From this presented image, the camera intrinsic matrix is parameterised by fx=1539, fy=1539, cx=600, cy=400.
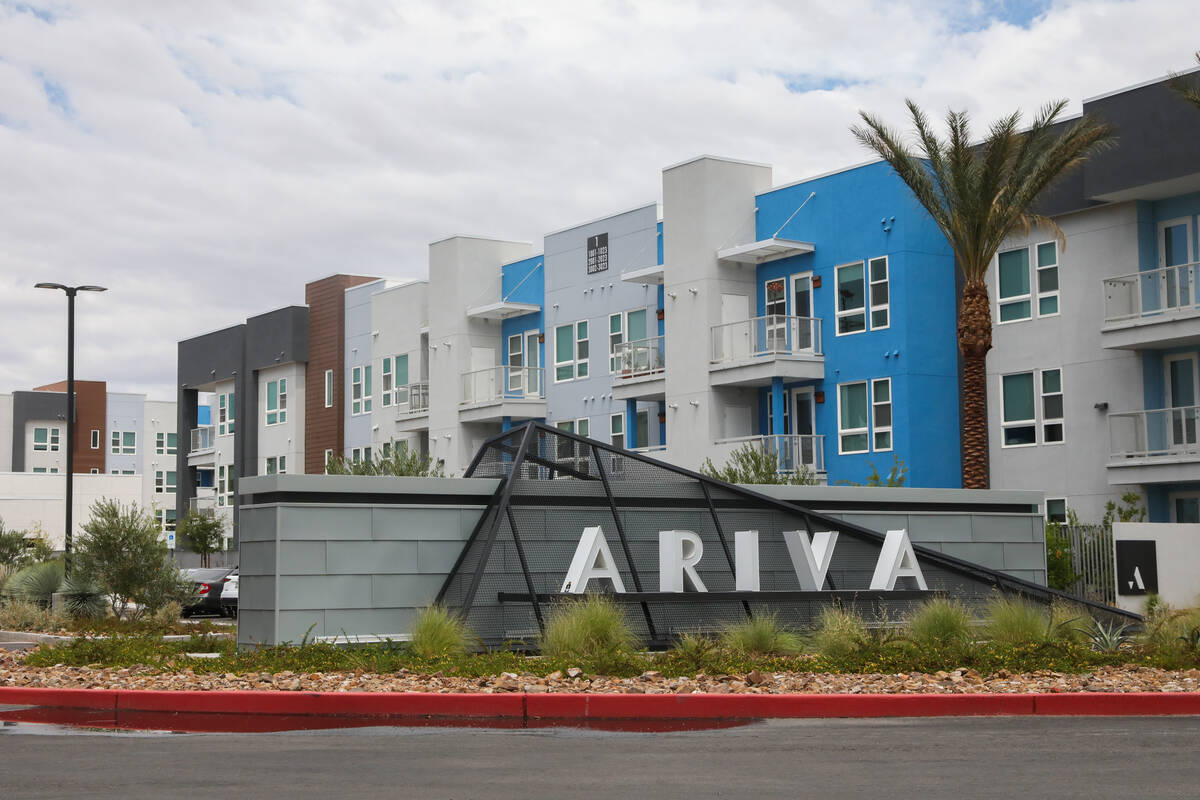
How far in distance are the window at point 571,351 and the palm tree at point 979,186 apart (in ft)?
52.1

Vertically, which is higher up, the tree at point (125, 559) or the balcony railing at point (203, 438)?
the balcony railing at point (203, 438)

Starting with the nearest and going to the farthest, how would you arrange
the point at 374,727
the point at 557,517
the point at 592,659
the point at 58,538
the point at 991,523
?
the point at 374,727 → the point at 592,659 → the point at 557,517 → the point at 991,523 → the point at 58,538

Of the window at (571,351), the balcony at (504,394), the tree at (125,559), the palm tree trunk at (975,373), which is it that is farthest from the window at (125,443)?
the palm tree trunk at (975,373)

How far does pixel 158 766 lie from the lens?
10375 mm

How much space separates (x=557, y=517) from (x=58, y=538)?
71.5 meters

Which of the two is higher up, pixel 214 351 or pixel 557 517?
pixel 214 351

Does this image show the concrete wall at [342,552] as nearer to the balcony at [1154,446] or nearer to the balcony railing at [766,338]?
the balcony at [1154,446]

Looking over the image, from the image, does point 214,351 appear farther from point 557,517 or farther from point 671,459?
point 557,517

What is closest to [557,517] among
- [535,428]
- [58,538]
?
[535,428]

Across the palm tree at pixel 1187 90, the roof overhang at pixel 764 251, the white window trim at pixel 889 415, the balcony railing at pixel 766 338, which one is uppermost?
Answer: the palm tree at pixel 1187 90

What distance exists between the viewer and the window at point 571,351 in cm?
4703

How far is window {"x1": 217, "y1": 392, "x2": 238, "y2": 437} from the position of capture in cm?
6656

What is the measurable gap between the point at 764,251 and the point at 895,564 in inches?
760

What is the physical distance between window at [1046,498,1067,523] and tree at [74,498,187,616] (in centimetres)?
1920
